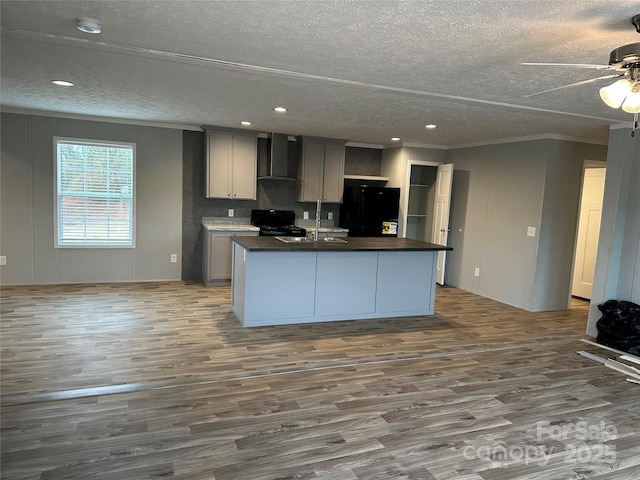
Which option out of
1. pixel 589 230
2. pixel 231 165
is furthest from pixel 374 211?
pixel 589 230

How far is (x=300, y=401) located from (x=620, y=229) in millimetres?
4055

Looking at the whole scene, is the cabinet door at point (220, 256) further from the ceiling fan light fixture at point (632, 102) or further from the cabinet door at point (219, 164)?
the ceiling fan light fixture at point (632, 102)

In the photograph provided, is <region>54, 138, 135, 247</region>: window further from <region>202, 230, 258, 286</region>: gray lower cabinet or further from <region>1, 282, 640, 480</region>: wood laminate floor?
<region>1, 282, 640, 480</region>: wood laminate floor

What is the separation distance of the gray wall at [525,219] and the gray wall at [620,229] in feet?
2.88

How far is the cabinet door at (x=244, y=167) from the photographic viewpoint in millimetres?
6469

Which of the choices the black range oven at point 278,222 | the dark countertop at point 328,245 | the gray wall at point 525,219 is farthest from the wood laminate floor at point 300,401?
the black range oven at point 278,222

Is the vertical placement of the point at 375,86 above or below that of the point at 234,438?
above

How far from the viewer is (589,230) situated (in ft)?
21.7

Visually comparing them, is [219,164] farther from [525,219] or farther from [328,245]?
[525,219]

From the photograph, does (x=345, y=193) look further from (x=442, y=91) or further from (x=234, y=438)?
(x=234, y=438)

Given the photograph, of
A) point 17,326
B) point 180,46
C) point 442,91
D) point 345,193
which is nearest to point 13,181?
point 17,326

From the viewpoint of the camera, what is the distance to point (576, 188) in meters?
5.71

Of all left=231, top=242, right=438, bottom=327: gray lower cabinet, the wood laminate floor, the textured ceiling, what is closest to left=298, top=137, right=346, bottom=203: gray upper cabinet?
the textured ceiling

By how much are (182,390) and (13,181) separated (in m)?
4.52
